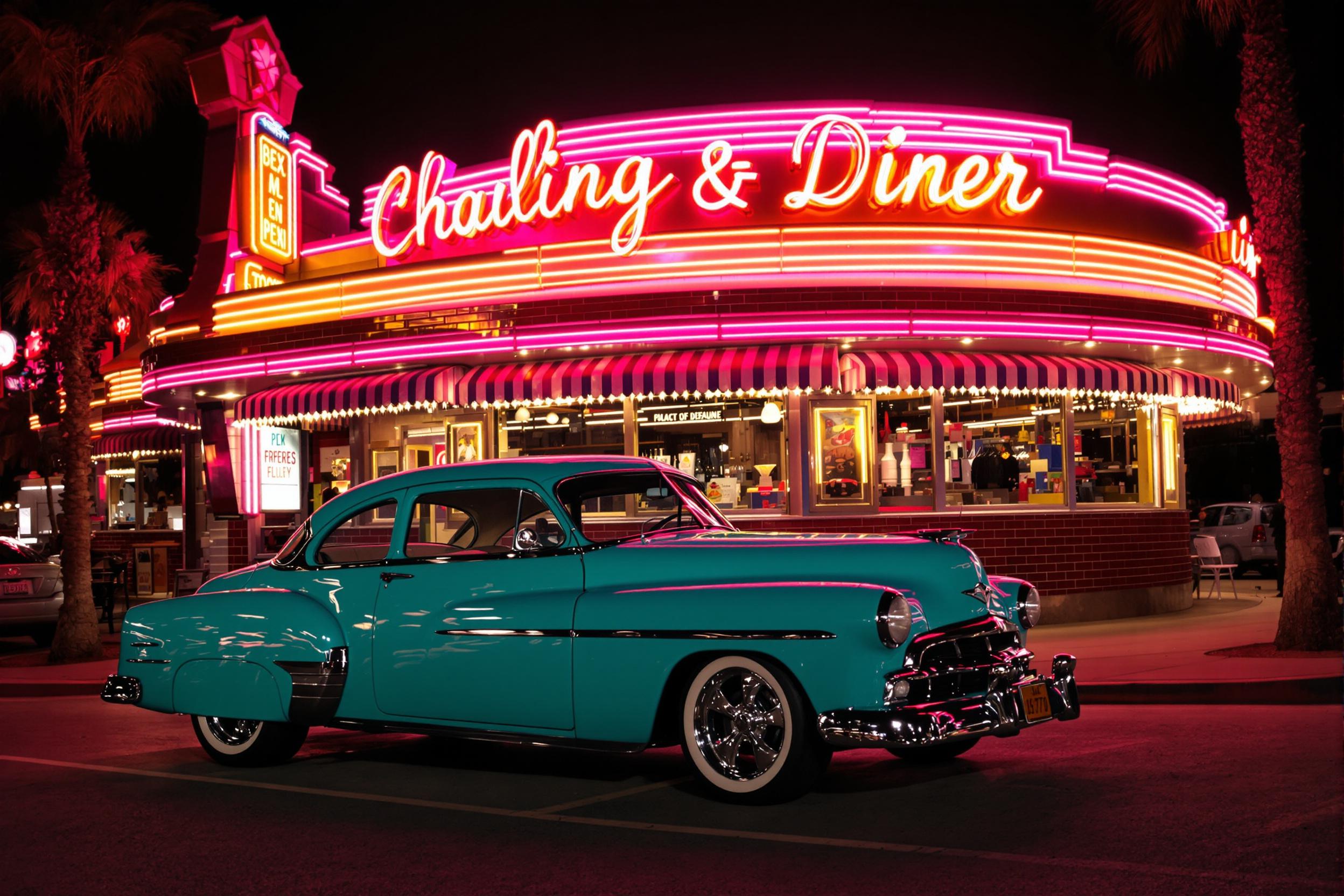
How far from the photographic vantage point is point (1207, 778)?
634 cm

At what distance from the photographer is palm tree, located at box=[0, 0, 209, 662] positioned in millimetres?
14961

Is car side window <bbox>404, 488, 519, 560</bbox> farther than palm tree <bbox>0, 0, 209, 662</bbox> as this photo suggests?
No

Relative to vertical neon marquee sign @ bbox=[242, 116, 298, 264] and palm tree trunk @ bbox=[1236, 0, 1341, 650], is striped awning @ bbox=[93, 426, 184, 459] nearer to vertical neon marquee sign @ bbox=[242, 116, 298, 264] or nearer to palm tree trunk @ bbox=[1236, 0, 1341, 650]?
vertical neon marquee sign @ bbox=[242, 116, 298, 264]

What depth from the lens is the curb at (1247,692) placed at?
9414 mm

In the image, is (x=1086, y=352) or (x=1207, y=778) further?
(x=1086, y=352)

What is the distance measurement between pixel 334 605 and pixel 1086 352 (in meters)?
11.3

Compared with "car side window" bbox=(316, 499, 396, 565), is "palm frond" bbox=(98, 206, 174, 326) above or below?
above

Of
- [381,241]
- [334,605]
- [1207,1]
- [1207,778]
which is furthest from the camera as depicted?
[381,241]

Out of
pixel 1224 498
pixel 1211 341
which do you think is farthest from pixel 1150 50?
pixel 1224 498

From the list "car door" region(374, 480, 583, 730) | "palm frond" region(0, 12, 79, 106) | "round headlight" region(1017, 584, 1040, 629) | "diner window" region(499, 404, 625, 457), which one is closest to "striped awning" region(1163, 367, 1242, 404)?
"diner window" region(499, 404, 625, 457)

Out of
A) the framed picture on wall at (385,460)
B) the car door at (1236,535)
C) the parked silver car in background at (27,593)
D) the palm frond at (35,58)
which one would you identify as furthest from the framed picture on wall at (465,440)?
the car door at (1236,535)

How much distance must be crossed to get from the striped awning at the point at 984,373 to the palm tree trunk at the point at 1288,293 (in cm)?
304

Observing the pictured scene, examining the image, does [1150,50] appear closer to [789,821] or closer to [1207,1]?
[1207,1]

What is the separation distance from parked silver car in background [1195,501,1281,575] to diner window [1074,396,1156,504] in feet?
31.4
